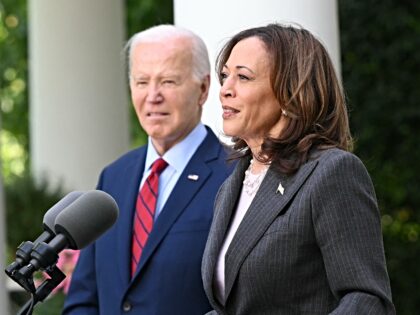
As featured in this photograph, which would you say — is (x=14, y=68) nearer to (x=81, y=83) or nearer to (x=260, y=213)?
(x=81, y=83)

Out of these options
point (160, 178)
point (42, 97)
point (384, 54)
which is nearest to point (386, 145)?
point (384, 54)

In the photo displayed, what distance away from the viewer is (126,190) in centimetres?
555

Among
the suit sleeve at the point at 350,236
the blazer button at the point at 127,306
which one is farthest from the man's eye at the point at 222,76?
the blazer button at the point at 127,306

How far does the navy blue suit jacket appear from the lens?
521 cm

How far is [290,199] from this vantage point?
4215 millimetres

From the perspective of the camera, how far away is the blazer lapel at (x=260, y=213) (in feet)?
13.9

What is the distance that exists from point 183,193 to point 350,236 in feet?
4.89

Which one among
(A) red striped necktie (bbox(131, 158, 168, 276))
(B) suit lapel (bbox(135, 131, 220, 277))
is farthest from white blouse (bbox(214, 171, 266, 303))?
(A) red striped necktie (bbox(131, 158, 168, 276))

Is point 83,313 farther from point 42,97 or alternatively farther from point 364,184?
point 42,97

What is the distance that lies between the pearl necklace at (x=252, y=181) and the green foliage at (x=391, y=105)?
932 cm

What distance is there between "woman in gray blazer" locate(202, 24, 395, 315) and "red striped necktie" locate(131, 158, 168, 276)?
835 millimetres

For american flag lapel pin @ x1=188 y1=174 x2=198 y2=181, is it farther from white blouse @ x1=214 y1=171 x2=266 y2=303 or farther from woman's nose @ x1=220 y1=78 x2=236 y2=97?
woman's nose @ x1=220 y1=78 x2=236 y2=97

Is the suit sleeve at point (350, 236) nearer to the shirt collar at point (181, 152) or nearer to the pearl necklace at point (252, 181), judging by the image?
the pearl necklace at point (252, 181)

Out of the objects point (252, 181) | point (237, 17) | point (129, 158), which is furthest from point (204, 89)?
point (252, 181)
